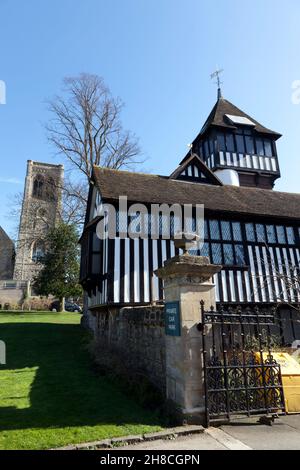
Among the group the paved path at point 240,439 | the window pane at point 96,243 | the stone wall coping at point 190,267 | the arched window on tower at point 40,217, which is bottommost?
the paved path at point 240,439

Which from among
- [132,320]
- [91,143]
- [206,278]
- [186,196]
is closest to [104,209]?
[186,196]

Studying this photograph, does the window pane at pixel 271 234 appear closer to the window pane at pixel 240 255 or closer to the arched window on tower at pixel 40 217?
the window pane at pixel 240 255

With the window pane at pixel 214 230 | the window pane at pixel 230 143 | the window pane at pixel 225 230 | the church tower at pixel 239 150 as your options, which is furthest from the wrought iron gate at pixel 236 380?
the window pane at pixel 230 143

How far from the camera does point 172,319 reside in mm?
4852

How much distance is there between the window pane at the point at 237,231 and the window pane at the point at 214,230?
713 mm

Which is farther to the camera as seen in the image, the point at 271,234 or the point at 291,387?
the point at 271,234

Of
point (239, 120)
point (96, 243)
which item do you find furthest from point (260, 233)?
point (239, 120)

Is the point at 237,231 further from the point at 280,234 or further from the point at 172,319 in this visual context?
the point at 172,319

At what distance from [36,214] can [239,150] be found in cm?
1659

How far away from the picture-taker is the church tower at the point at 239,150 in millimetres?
18781

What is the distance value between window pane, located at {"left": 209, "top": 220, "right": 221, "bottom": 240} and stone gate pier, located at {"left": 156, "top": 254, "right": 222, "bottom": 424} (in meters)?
6.67

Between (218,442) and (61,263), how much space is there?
19499 millimetres

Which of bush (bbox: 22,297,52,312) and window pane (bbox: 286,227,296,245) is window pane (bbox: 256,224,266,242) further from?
bush (bbox: 22,297,52,312)

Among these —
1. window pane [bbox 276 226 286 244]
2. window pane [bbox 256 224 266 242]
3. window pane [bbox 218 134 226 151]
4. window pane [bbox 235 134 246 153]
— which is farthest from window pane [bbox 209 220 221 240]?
window pane [bbox 235 134 246 153]
